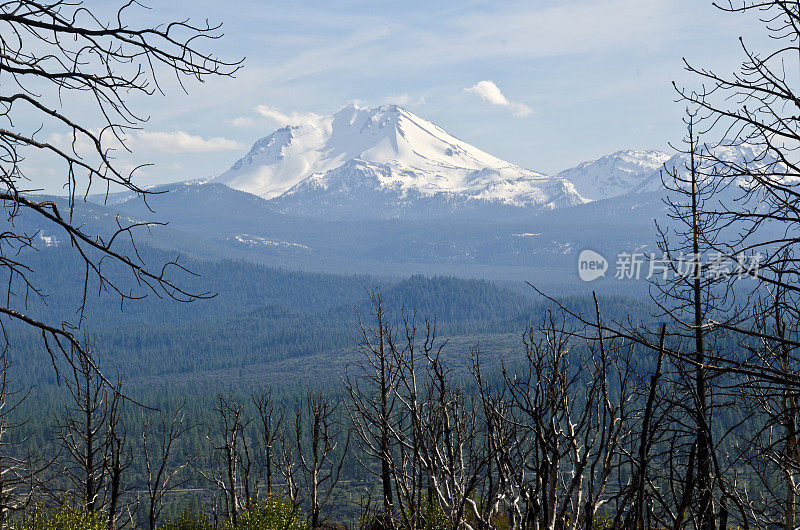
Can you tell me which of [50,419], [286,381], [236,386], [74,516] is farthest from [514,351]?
[74,516]

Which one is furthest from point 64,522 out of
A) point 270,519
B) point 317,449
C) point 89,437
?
point 317,449

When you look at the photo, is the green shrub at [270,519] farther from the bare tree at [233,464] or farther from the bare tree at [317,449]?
the bare tree at [233,464]

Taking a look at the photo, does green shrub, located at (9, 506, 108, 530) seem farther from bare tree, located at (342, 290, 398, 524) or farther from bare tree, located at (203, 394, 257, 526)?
bare tree, located at (342, 290, 398, 524)

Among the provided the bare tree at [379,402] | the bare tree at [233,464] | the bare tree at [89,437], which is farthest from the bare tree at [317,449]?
the bare tree at [89,437]

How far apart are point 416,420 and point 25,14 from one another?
14.6ft

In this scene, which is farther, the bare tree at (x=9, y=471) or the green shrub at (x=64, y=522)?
the green shrub at (x=64, y=522)

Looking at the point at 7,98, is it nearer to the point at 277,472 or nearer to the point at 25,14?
the point at 25,14

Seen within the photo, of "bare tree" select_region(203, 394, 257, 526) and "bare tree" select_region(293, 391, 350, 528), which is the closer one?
"bare tree" select_region(293, 391, 350, 528)

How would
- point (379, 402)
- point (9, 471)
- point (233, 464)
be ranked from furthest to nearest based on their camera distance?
point (233, 464)
point (379, 402)
point (9, 471)

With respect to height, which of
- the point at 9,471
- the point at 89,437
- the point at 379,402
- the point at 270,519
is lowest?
the point at 270,519

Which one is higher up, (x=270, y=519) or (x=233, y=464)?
(x=270, y=519)

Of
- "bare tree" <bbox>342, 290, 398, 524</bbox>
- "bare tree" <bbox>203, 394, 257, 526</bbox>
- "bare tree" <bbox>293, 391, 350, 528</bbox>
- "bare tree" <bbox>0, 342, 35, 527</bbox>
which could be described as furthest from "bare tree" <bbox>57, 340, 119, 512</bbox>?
"bare tree" <bbox>293, 391, 350, 528</bbox>

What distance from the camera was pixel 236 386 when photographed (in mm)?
181125

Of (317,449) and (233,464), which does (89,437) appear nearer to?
(233,464)
